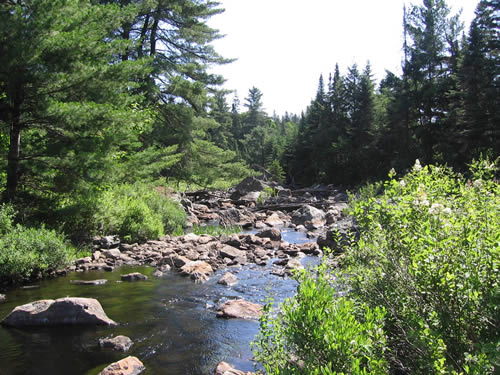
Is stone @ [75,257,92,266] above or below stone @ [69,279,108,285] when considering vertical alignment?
above

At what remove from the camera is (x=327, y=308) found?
3.13 m

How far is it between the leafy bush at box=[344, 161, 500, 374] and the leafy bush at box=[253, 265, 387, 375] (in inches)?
11.7

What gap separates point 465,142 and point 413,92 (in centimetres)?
960

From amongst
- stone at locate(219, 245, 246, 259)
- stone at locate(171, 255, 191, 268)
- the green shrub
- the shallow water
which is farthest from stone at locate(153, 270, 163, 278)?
stone at locate(219, 245, 246, 259)

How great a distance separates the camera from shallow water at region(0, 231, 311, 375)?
5023 millimetres

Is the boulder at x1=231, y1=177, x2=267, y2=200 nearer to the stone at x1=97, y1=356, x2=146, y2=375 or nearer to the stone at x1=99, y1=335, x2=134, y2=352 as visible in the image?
the stone at x1=99, y1=335, x2=134, y2=352

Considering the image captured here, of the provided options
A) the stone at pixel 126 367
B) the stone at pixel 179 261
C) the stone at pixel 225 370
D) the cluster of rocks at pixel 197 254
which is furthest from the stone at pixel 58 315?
the stone at pixel 179 261

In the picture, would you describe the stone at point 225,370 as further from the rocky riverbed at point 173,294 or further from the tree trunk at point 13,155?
the tree trunk at point 13,155

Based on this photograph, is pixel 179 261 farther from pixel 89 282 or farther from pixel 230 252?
pixel 89 282

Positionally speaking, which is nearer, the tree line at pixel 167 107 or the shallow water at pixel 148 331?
the shallow water at pixel 148 331

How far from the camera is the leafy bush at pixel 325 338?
2.63 meters

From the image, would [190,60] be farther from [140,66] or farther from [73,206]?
[73,206]

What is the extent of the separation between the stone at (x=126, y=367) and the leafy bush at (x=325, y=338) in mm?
2172

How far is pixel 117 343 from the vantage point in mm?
5461
